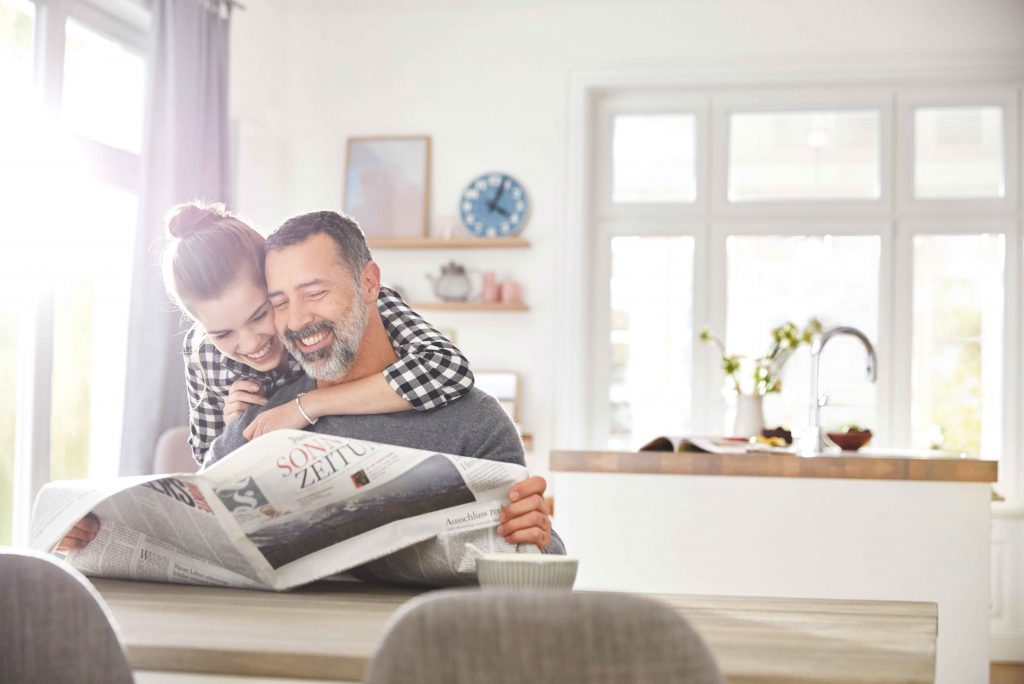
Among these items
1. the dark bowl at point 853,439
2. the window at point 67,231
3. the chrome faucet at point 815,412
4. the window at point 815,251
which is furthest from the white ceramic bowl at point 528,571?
the window at point 815,251

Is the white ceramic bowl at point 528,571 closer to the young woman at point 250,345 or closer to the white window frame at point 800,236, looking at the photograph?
the young woman at point 250,345

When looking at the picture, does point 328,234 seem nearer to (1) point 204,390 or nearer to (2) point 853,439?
(1) point 204,390

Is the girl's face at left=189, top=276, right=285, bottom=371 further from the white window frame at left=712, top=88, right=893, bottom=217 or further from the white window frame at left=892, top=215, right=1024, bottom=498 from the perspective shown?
the white window frame at left=892, top=215, right=1024, bottom=498

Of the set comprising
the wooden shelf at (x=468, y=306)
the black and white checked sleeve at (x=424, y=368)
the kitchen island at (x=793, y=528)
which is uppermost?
the wooden shelf at (x=468, y=306)

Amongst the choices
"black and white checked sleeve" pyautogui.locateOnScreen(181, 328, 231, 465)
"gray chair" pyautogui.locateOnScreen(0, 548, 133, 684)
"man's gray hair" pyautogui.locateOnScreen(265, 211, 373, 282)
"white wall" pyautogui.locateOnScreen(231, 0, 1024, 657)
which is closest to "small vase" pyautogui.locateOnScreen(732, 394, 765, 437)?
"white wall" pyautogui.locateOnScreen(231, 0, 1024, 657)

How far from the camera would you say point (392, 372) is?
1.56 metres

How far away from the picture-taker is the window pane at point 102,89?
4.02m

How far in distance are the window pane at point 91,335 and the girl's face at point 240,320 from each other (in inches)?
104

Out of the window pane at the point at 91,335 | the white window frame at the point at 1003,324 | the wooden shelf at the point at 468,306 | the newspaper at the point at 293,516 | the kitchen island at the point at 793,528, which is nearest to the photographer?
the newspaper at the point at 293,516

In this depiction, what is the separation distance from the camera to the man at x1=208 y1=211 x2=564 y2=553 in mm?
1487

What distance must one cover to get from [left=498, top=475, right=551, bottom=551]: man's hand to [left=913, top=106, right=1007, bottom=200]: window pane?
4304 millimetres

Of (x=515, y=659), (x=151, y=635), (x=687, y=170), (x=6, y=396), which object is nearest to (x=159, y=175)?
(x=6, y=396)

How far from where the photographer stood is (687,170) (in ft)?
17.6

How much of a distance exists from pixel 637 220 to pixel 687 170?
327 mm
